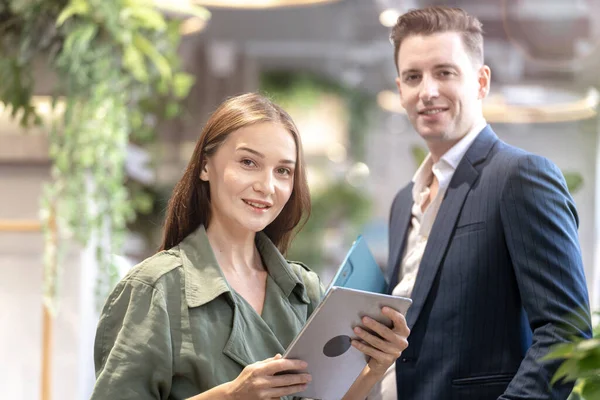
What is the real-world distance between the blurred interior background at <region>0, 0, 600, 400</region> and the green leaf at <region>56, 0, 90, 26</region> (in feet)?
0.14

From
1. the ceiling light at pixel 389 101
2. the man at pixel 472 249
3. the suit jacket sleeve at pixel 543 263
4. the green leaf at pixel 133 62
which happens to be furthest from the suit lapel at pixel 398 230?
the ceiling light at pixel 389 101

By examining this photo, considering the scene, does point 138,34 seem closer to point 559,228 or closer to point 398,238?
point 398,238

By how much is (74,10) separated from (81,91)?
33 centimetres

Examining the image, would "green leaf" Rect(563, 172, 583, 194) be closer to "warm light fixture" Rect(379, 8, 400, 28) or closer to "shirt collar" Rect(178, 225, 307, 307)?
"shirt collar" Rect(178, 225, 307, 307)

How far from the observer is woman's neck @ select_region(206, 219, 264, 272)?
6.82 ft

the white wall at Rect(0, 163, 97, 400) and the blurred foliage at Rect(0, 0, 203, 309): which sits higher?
the blurred foliage at Rect(0, 0, 203, 309)

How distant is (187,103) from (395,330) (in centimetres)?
930

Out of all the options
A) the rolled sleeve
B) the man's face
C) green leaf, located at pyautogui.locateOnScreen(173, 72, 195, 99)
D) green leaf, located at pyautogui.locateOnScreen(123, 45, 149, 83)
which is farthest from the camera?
green leaf, located at pyautogui.locateOnScreen(173, 72, 195, 99)

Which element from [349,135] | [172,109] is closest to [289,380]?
[172,109]

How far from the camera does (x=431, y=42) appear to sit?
2375 millimetres

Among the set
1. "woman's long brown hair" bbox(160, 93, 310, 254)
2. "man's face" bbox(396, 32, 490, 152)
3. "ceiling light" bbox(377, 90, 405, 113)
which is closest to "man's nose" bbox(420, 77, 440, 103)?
"man's face" bbox(396, 32, 490, 152)

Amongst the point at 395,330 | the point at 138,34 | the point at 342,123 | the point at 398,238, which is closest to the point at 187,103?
the point at 342,123

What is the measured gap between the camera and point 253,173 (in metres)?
2.01

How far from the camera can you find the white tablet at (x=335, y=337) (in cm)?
176
